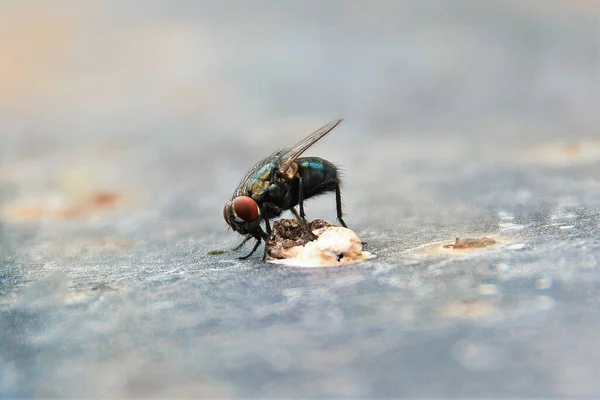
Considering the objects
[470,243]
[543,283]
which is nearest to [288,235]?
[470,243]

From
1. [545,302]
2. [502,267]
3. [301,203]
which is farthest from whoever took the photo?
[301,203]

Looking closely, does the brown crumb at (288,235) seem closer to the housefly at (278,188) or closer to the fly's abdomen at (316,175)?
the housefly at (278,188)

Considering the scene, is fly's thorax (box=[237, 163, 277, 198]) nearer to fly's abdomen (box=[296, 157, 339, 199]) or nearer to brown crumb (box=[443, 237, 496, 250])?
fly's abdomen (box=[296, 157, 339, 199])

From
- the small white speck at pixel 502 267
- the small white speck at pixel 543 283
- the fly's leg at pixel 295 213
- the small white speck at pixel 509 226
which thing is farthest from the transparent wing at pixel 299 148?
the small white speck at pixel 543 283

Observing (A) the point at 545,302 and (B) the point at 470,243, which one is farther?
(B) the point at 470,243

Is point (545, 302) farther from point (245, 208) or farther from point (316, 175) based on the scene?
point (316, 175)

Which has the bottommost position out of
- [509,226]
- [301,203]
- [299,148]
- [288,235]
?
[509,226]

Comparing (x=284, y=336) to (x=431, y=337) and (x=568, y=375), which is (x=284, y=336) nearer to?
(x=431, y=337)
